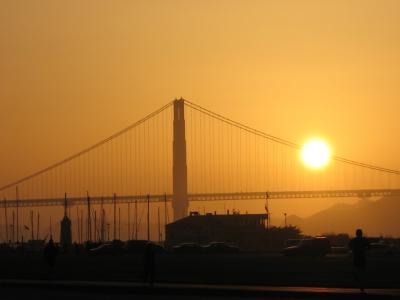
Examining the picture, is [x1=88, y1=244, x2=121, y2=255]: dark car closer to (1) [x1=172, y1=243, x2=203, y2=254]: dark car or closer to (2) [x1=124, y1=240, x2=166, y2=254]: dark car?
(2) [x1=124, y1=240, x2=166, y2=254]: dark car

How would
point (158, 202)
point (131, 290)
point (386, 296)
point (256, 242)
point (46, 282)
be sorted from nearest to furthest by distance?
1. point (386, 296)
2. point (131, 290)
3. point (46, 282)
4. point (256, 242)
5. point (158, 202)

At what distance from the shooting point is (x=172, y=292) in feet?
93.9

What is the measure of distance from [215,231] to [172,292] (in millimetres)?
90783

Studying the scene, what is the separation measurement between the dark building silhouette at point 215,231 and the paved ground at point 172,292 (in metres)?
82.6

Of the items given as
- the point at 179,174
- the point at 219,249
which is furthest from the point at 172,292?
the point at 179,174

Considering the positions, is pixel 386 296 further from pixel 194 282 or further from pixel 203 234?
pixel 203 234

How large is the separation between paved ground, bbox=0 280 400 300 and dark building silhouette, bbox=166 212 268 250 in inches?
3251

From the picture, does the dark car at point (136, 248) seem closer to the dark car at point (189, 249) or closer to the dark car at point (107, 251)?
the dark car at point (189, 249)

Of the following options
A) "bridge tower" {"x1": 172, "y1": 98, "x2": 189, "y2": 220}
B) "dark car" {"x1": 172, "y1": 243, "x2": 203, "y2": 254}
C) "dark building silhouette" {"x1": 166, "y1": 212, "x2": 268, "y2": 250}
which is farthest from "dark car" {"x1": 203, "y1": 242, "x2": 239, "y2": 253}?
"bridge tower" {"x1": 172, "y1": 98, "x2": 189, "y2": 220}

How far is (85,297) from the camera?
2752 centimetres

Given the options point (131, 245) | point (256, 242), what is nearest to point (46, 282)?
point (131, 245)

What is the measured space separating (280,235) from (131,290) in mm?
89353

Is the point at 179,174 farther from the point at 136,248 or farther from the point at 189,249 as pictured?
the point at 189,249

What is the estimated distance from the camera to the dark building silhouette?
378 feet
